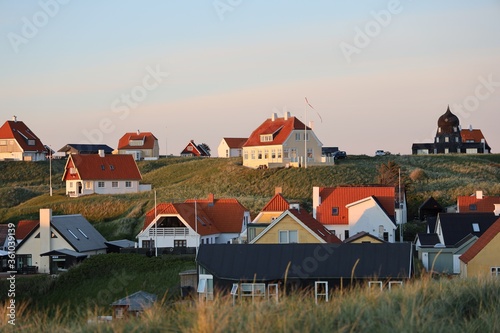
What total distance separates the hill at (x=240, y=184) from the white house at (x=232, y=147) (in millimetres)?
18130

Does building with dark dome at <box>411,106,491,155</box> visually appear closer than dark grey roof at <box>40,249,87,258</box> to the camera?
No

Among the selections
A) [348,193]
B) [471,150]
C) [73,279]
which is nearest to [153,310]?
[73,279]

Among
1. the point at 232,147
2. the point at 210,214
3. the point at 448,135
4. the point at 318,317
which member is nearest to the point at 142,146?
the point at 232,147

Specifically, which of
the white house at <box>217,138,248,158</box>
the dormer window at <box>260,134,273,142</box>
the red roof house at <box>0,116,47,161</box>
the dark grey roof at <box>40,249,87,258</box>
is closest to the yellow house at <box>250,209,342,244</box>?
the dark grey roof at <box>40,249,87,258</box>

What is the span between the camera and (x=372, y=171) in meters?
69.2

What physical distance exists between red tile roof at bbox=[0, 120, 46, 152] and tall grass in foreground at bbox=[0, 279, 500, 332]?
3457 inches

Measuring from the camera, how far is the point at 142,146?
335 ft

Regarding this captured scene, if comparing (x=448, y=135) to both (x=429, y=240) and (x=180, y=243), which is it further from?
(x=180, y=243)

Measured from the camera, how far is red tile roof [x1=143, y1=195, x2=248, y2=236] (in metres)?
42.7

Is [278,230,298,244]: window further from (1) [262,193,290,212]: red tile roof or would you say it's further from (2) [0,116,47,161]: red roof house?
(2) [0,116,47,161]: red roof house

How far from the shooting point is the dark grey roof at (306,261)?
75.9 ft

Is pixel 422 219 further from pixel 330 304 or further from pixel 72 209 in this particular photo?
pixel 330 304

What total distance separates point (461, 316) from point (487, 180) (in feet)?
200

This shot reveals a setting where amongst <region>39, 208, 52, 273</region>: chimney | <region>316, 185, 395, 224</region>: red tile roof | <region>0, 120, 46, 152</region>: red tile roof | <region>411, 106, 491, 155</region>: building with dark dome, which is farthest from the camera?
<region>411, 106, 491, 155</region>: building with dark dome
